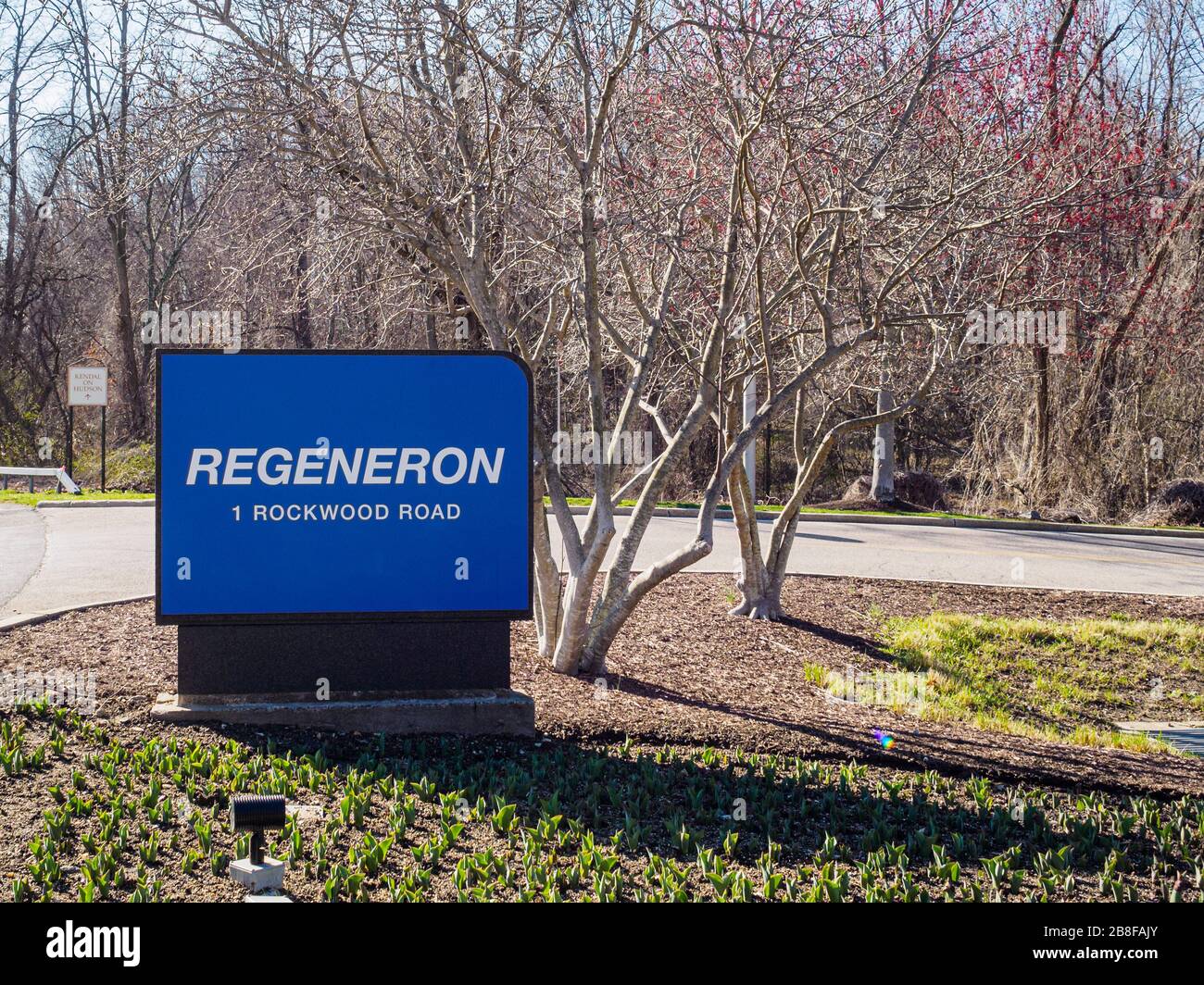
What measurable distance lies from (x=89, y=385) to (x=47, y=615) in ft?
46.0

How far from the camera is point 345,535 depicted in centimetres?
592

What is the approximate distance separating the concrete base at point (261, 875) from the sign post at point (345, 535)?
2.01 meters

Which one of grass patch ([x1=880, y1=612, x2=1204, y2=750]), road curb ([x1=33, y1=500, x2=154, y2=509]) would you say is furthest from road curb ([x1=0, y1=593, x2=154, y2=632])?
road curb ([x1=33, y1=500, x2=154, y2=509])

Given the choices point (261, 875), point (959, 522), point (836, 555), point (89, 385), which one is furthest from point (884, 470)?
point (261, 875)

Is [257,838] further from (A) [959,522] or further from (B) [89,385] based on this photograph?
(B) [89,385]

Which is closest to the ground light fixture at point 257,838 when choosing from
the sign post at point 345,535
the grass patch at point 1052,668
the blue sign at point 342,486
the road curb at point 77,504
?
the sign post at point 345,535

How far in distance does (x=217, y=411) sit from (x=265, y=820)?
115 inches

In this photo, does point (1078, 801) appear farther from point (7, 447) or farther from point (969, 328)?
point (7, 447)

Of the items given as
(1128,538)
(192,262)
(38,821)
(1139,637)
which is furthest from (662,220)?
(192,262)

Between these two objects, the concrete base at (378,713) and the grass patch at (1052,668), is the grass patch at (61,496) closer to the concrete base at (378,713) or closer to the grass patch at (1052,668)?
the grass patch at (1052,668)

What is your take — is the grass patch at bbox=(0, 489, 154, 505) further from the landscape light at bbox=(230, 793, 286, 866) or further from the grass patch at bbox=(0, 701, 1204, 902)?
the landscape light at bbox=(230, 793, 286, 866)

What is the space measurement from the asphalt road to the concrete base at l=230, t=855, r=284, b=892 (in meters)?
5.92

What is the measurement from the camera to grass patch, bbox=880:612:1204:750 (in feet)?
29.6

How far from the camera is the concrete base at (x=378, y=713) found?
566cm
